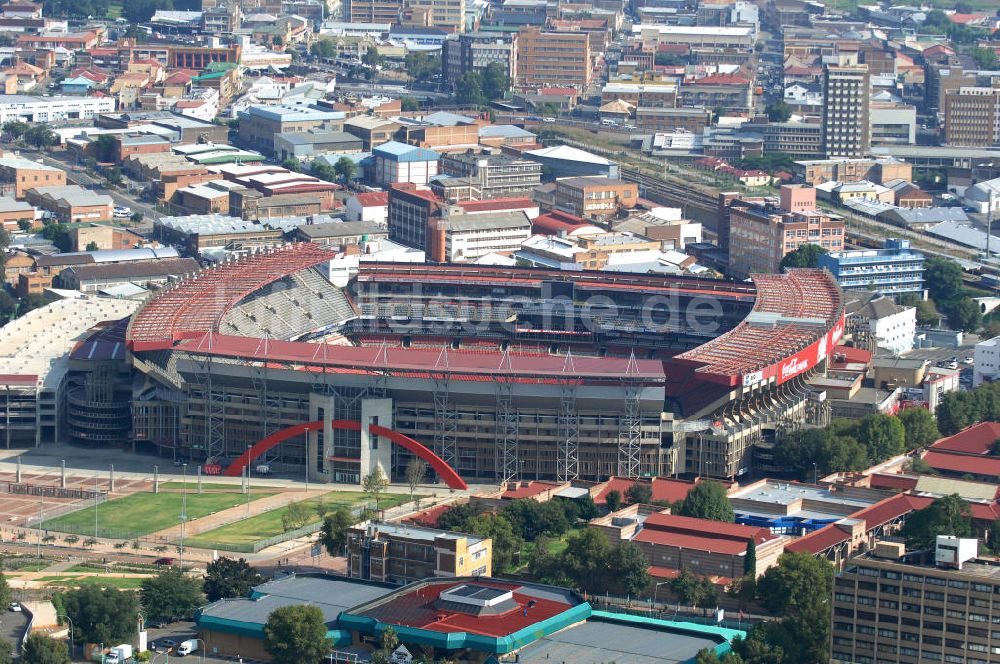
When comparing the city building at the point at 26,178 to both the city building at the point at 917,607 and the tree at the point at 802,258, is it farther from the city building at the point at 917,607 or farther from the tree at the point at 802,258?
the city building at the point at 917,607

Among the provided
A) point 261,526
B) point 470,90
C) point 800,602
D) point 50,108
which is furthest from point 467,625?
point 470,90

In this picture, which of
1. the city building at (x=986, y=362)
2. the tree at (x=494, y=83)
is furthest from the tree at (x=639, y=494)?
the tree at (x=494, y=83)

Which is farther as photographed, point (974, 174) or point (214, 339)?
point (974, 174)

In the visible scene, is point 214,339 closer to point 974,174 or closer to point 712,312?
point 712,312

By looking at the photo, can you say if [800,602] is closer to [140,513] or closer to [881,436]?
[881,436]

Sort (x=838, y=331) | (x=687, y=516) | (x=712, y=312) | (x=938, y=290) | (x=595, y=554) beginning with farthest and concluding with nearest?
(x=938, y=290), (x=712, y=312), (x=838, y=331), (x=687, y=516), (x=595, y=554)

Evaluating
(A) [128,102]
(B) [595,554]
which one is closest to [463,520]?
(B) [595,554]
